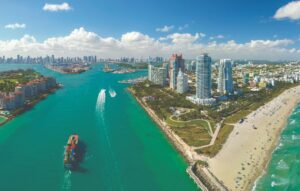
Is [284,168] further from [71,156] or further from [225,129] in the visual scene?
[71,156]

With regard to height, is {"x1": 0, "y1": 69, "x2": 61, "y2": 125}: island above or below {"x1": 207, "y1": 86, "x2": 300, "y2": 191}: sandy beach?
above

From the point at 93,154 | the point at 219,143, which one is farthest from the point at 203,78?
the point at 93,154

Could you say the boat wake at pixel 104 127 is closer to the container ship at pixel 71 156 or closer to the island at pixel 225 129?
the container ship at pixel 71 156

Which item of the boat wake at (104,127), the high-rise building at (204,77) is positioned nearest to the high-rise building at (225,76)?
the high-rise building at (204,77)

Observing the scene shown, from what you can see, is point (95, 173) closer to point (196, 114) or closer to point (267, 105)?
point (196, 114)

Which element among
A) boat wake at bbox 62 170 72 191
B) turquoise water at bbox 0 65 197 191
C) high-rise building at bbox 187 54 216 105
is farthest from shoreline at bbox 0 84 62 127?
high-rise building at bbox 187 54 216 105

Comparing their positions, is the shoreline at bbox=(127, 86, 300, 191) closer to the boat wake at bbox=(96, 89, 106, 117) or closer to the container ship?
the boat wake at bbox=(96, 89, 106, 117)

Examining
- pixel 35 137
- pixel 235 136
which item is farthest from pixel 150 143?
pixel 35 137
